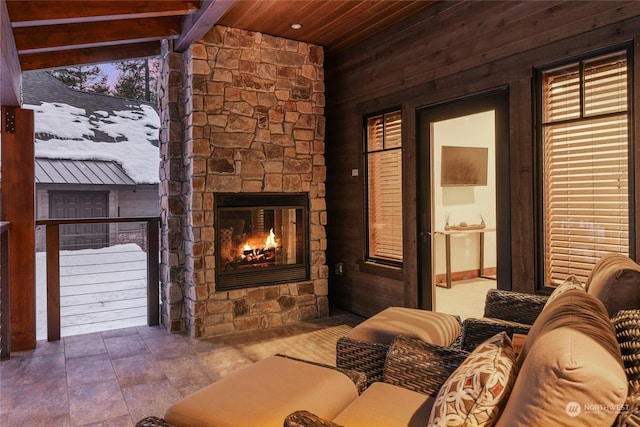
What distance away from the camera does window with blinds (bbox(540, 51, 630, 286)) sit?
2.76 metres

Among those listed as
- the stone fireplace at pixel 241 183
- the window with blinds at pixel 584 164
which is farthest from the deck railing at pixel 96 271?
the window with blinds at pixel 584 164

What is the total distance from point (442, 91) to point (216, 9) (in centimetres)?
198

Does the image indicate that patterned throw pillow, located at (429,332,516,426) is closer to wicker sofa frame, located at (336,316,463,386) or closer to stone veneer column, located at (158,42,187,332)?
wicker sofa frame, located at (336,316,463,386)

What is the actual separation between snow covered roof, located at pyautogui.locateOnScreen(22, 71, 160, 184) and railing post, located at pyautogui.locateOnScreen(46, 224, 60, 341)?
2557mm

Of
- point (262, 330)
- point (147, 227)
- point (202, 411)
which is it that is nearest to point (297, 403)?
point (202, 411)

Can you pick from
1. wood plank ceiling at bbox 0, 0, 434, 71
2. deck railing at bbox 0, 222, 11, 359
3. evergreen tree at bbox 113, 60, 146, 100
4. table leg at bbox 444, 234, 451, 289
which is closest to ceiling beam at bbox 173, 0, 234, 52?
wood plank ceiling at bbox 0, 0, 434, 71

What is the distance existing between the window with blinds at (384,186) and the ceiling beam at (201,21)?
1.87 m

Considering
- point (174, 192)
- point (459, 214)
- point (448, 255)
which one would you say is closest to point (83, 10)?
point (174, 192)

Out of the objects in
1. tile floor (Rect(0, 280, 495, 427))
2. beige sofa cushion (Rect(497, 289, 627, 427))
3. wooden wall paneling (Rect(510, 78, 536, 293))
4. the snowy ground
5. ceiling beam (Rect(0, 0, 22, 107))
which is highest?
ceiling beam (Rect(0, 0, 22, 107))

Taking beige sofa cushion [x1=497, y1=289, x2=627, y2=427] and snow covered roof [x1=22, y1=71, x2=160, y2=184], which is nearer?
beige sofa cushion [x1=497, y1=289, x2=627, y2=427]

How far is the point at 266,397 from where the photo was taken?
71.4 inches

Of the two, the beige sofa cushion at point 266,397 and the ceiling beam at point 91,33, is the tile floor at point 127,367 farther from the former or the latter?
the ceiling beam at point 91,33

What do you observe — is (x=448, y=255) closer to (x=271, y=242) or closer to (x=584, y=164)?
(x=271, y=242)

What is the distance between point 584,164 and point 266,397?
250 centimetres
